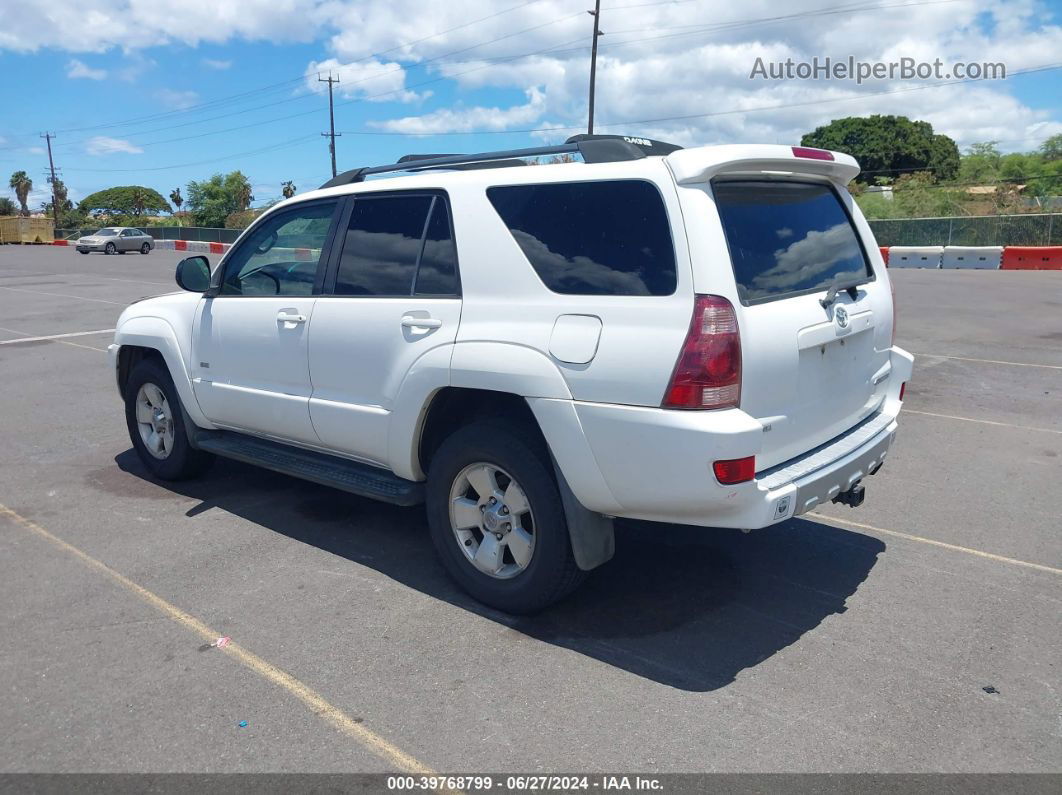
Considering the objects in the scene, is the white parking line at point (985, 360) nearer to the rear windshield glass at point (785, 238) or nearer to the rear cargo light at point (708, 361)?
the rear windshield glass at point (785, 238)

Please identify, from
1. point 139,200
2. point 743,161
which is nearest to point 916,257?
point 743,161

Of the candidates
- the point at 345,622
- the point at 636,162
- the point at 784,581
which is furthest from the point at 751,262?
the point at 345,622

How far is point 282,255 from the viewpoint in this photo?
17.0ft

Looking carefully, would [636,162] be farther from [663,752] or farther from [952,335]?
[952,335]

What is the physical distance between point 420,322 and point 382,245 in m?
0.63

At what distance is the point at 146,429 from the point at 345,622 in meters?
2.94

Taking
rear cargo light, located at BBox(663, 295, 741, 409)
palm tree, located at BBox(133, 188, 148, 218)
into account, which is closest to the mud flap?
rear cargo light, located at BBox(663, 295, 741, 409)

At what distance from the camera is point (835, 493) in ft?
12.8

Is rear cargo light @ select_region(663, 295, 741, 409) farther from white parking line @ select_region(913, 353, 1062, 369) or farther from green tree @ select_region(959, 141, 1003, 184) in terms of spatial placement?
green tree @ select_region(959, 141, 1003, 184)

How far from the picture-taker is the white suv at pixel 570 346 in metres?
3.43

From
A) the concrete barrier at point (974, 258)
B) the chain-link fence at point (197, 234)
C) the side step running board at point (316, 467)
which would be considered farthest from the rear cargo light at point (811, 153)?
the chain-link fence at point (197, 234)

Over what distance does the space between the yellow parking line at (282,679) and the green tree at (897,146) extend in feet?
249

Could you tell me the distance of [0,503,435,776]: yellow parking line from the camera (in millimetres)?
3061

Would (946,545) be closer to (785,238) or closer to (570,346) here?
(785,238)
